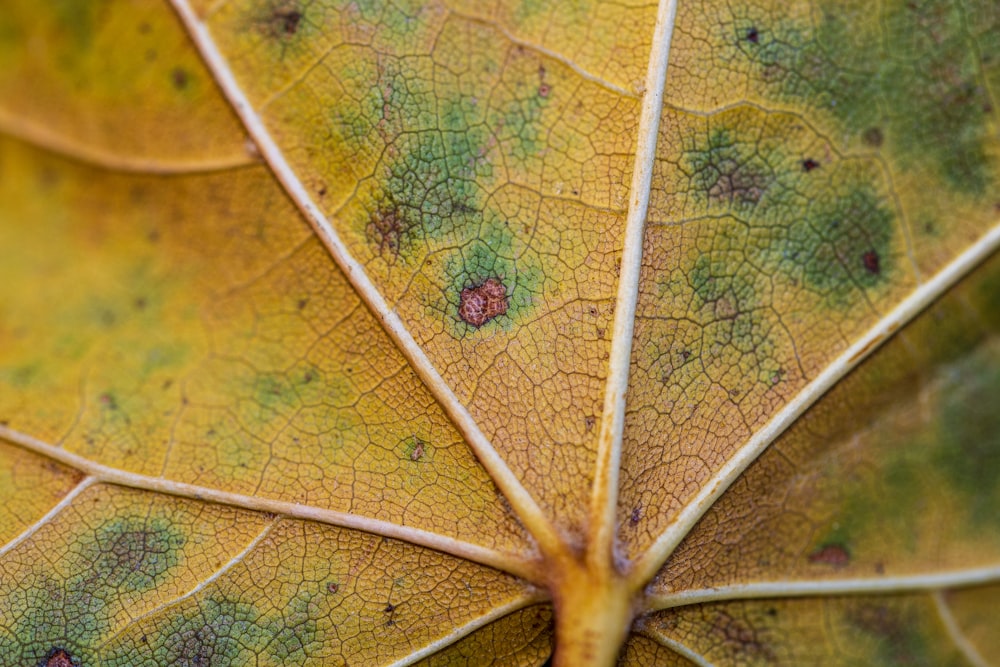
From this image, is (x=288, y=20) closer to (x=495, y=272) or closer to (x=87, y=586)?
(x=495, y=272)

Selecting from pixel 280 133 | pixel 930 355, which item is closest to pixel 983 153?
pixel 930 355

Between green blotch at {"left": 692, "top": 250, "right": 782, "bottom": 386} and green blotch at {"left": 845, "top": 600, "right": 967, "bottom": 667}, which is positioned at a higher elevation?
green blotch at {"left": 692, "top": 250, "right": 782, "bottom": 386}

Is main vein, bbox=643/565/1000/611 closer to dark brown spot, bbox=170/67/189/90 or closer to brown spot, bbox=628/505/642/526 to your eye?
brown spot, bbox=628/505/642/526

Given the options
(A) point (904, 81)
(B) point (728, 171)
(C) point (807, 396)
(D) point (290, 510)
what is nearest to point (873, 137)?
(A) point (904, 81)

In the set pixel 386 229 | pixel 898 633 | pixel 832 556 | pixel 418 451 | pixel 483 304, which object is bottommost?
pixel 898 633

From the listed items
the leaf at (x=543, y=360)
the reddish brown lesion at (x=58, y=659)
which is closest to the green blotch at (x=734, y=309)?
the leaf at (x=543, y=360)

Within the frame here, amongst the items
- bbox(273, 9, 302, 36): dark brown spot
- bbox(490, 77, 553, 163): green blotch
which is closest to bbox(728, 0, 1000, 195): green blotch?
bbox(490, 77, 553, 163): green blotch
